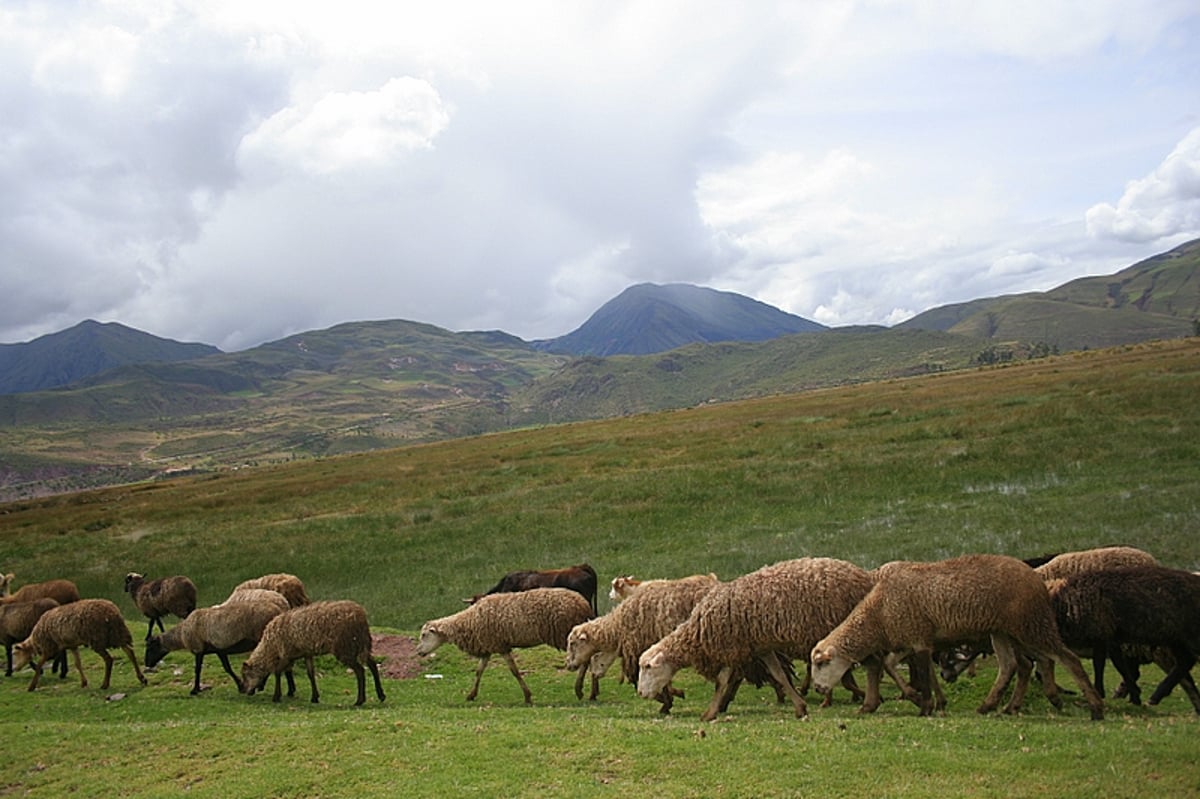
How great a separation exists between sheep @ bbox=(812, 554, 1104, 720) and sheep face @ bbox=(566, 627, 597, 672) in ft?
15.5

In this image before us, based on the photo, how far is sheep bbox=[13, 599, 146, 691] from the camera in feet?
55.1

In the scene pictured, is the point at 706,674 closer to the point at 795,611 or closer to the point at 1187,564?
the point at 795,611

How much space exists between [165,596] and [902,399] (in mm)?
54611

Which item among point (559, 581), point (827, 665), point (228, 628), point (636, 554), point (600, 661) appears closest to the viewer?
point (827, 665)

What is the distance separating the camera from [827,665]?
1099 cm

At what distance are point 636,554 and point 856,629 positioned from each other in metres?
19.1

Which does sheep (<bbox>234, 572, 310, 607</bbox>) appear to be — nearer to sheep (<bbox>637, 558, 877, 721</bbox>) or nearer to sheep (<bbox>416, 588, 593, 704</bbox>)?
sheep (<bbox>416, 588, 593, 704</bbox>)

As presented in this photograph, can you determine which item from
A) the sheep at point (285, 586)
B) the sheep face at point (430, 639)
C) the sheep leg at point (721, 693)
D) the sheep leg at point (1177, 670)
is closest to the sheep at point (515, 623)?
the sheep face at point (430, 639)

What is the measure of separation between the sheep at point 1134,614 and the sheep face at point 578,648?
8058 mm

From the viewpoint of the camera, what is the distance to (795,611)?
1187 centimetres

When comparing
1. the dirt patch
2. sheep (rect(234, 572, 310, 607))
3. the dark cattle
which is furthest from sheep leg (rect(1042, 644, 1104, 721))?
sheep (rect(234, 572, 310, 607))

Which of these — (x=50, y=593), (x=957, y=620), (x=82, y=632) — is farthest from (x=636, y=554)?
(x=957, y=620)

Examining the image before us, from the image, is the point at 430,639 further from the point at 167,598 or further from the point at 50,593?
the point at 50,593

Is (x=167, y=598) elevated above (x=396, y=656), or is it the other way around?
(x=167, y=598)
